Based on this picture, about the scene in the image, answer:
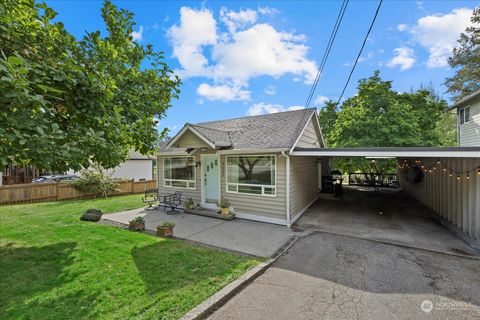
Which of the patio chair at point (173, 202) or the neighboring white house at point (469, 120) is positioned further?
the neighboring white house at point (469, 120)

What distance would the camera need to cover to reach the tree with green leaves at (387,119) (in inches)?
547

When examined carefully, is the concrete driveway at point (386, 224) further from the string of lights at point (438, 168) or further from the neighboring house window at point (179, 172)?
the neighboring house window at point (179, 172)

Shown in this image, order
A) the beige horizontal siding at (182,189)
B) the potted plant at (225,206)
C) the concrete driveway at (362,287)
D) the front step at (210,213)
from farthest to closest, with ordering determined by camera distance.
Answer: the beige horizontal siding at (182,189)
the potted plant at (225,206)
the front step at (210,213)
the concrete driveway at (362,287)

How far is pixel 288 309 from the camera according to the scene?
3.21 metres

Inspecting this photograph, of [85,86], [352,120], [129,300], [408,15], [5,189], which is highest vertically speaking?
[408,15]

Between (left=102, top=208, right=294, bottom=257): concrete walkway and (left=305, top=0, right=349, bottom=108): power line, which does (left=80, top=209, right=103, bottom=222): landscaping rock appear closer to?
(left=102, top=208, right=294, bottom=257): concrete walkway

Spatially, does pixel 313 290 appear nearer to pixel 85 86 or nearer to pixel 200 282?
pixel 200 282

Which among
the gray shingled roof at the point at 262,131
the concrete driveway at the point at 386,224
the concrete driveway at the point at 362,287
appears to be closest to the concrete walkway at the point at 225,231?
the concrete driveway at the point at 362,287

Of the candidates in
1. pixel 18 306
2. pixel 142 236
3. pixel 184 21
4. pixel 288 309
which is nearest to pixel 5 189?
pixel 142 236

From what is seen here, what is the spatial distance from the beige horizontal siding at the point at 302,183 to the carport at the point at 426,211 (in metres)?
0.53

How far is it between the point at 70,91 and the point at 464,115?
19.6 metres

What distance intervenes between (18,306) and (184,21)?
991 cm

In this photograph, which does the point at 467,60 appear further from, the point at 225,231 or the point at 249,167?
the point at 225,231

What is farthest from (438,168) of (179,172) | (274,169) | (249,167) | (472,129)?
(179,172)
